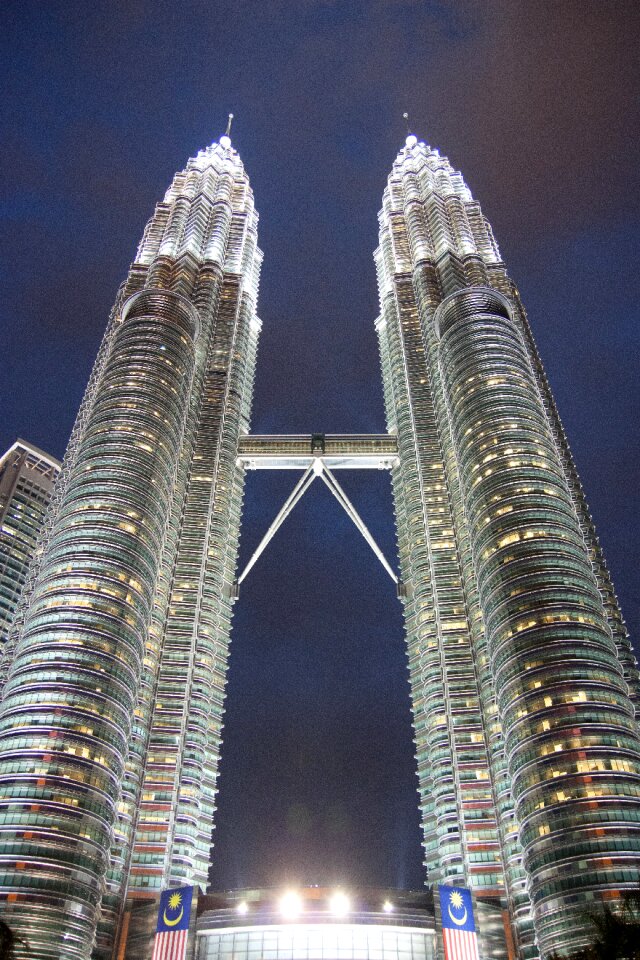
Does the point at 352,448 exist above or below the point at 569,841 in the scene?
above

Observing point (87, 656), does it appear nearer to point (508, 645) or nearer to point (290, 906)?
point (290, 906)

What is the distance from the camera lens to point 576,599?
116m

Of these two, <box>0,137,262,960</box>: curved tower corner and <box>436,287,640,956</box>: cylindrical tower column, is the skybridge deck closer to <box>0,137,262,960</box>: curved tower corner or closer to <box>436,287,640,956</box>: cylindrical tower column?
<box>0,137,262,960</box>: curved tower corner

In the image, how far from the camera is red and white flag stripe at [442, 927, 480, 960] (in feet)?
284

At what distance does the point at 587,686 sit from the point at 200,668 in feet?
209

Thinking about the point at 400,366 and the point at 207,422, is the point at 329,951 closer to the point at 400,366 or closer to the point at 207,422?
the point at 207,422

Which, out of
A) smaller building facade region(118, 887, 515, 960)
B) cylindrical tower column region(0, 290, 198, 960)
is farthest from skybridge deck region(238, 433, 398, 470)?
smaller building facade region(118, 887, 515, 960)

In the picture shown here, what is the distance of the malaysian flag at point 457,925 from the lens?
86.8 metres

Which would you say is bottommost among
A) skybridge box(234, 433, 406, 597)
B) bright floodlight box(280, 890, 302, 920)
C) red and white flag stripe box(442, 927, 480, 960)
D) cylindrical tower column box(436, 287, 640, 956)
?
red and white flag stripe box(442, 927, 480, 960)

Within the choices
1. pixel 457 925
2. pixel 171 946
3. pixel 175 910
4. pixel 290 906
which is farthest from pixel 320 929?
pixel 457 925

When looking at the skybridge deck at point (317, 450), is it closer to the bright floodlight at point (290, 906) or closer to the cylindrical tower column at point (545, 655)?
the cylindrical tower column at point (545, 655)

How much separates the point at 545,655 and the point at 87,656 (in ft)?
207

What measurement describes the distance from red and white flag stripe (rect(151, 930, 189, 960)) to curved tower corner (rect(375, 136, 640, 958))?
38949 mm

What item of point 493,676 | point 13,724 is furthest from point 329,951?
point 13,724
